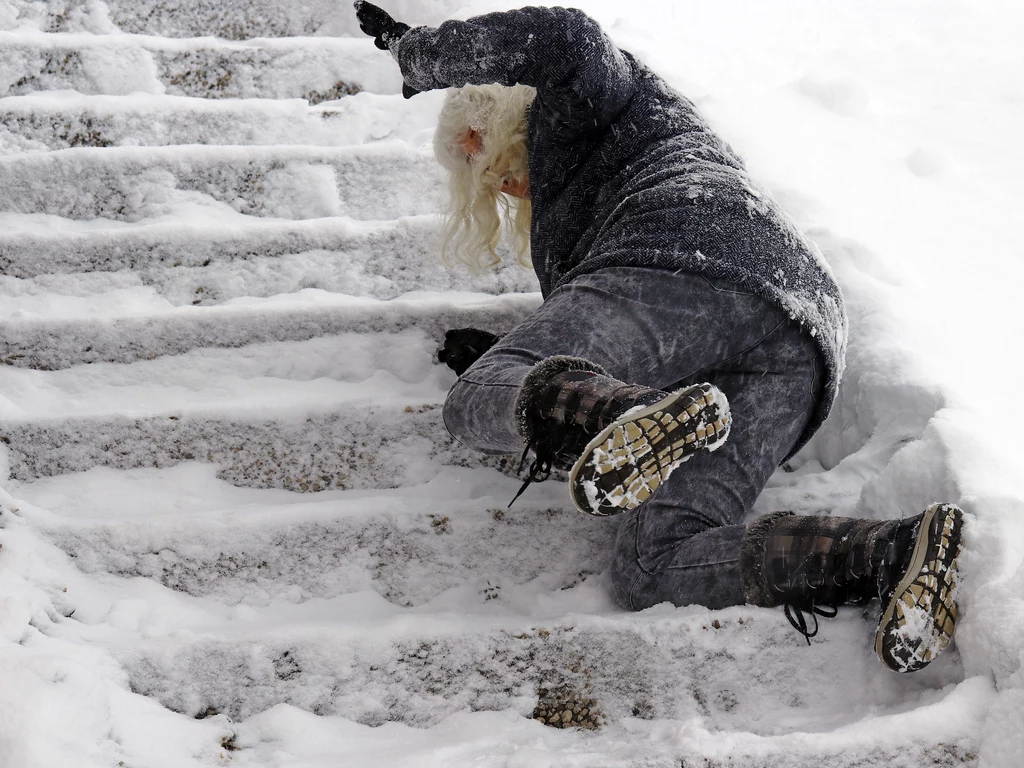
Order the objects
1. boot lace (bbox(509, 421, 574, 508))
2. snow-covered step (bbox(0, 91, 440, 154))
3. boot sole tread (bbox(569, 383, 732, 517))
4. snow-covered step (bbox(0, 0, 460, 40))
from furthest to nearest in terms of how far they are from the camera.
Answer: snow-covered step (bbox(0, 0, 460, 40))
snow-covered step (bbox(0, 91, 440, 154))
boot lace (bbox(509, 421, 574, 508))
boot sole tread (bbox(569, 383, 732, 517))

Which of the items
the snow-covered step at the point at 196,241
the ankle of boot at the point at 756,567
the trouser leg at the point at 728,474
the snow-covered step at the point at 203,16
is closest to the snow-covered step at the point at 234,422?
the snow-covered step at the point at 196,241

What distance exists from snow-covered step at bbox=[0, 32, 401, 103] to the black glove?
43.9 inches

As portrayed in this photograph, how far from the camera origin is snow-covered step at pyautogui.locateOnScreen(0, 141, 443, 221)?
201 centimetres

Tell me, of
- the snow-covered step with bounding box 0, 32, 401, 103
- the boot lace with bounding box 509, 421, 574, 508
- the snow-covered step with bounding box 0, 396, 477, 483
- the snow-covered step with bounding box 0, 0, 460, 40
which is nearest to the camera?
the boot lace with bounding box 509, 421, 574, 508

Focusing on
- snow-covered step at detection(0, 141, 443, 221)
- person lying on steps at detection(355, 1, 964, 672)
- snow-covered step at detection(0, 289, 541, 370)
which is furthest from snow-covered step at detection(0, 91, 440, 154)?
person lying on steps at detection(355, 1, 964, 672)

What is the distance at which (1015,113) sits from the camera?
2.82 m

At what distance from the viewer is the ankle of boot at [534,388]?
1.22 metres

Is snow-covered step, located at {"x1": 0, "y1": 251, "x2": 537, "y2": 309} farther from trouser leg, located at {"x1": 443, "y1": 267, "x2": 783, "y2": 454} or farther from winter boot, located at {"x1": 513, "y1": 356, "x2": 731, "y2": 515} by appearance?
winter boot, located at {"x1": 513, "y1": 356, "x2": 731, "y2": 515}

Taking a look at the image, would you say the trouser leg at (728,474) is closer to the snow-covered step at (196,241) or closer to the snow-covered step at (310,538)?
the snow-covered step at (310,538)

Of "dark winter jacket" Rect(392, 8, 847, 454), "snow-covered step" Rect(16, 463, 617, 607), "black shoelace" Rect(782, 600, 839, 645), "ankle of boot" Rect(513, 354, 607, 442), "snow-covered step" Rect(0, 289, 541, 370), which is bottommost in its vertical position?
"snow-covered step" Rect(16, 463, 617, 607)

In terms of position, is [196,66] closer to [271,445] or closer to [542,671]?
[271,445]

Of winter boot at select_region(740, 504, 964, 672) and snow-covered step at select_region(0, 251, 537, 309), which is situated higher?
winter boot at select_region(740, 504, 964, 672)

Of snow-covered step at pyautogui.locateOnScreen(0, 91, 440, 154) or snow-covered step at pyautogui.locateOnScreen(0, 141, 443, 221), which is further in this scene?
snow-covered step at pyautogui.locateOnScreen(0, 91, 440, 154)

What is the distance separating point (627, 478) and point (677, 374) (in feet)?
1.18
